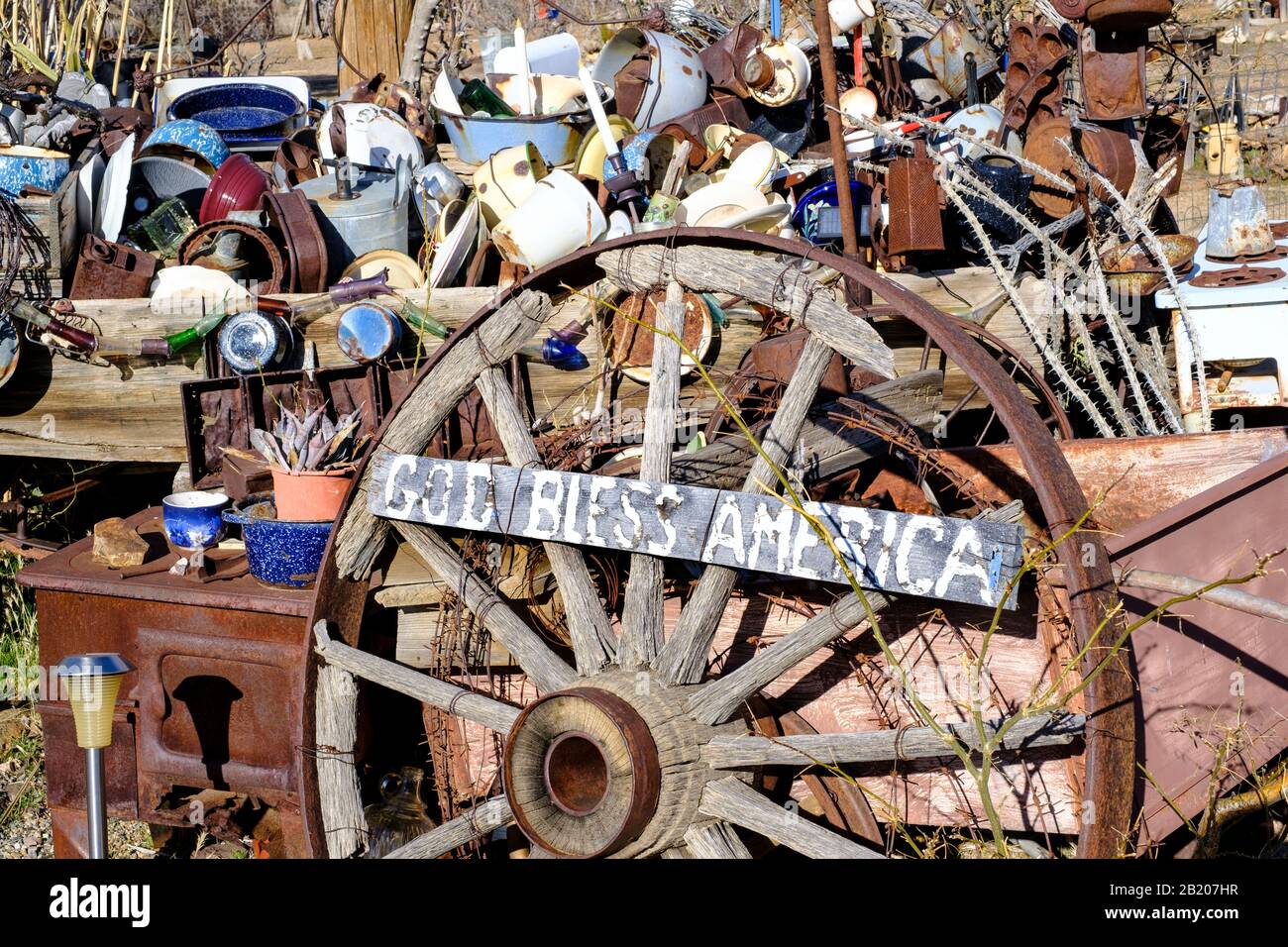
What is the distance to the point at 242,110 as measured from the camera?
6.45 meters

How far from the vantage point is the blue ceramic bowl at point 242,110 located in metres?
6.16

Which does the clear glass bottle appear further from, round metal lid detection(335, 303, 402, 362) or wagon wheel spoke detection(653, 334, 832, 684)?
round metal lid detection(335, 303, 402, 362)

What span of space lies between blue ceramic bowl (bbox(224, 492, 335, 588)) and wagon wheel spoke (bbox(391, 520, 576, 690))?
370 millimetres

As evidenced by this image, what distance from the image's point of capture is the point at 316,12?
35.2 ft

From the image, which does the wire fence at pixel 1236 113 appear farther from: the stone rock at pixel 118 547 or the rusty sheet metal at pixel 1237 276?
the stone rock at pixel 118 547

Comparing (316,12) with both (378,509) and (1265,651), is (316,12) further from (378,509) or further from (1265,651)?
(1265,651)

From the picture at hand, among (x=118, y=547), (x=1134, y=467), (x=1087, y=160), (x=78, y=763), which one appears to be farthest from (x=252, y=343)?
(x=1087, y=160)

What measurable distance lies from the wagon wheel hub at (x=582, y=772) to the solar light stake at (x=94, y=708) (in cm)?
111

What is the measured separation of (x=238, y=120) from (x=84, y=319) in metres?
2.06

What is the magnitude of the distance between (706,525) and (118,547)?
2.24m

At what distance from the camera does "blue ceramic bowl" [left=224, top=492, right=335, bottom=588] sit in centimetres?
363

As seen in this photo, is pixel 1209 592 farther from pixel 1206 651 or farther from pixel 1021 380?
pixel 1021 380

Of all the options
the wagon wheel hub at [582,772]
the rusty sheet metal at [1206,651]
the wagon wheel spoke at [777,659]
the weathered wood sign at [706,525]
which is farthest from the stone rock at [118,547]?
the rusty sheet metal at [1206,651]

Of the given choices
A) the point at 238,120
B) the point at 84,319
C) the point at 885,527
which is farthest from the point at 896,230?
the point at 238,120
